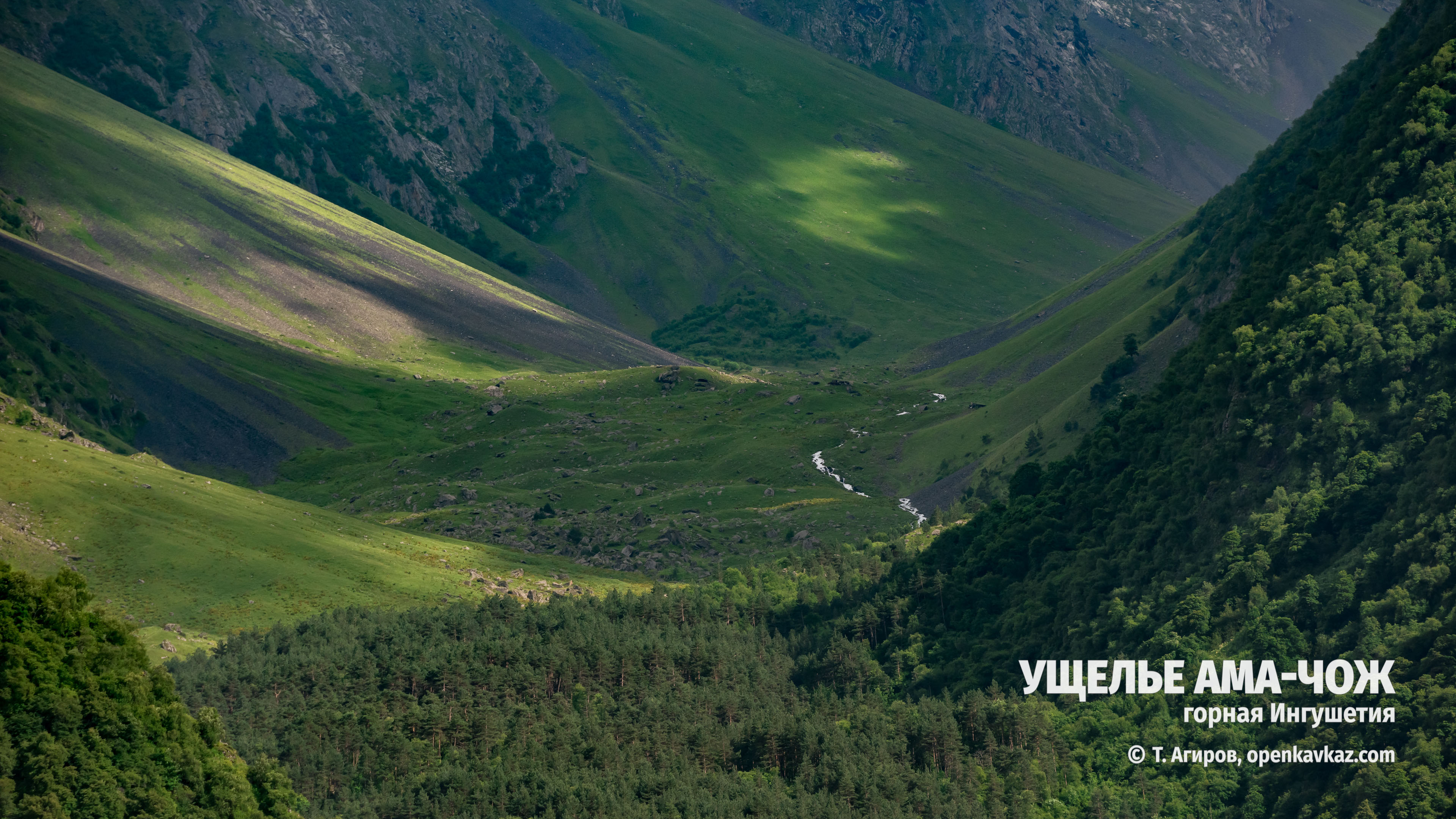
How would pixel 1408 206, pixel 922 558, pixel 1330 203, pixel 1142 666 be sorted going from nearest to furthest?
pixel 1142 666 → pixel 1408 206 → pixel 1330 203 → pixel 922 558

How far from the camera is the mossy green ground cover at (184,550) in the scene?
166m

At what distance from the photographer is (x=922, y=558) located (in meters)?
180

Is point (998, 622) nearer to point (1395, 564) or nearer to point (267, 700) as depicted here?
point (1395, 564)

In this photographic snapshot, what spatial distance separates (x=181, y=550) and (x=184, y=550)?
0.42 meters

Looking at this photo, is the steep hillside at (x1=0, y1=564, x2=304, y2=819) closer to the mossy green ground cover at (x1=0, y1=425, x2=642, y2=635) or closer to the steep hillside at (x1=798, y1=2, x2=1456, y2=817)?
the mossy green ground cover at (x1=0, y1=425, x2=642, y2=635)

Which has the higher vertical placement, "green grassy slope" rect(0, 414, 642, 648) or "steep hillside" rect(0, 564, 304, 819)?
"steep hillside" rect(0, 564, 304, 819)

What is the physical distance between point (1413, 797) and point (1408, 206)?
2578 inches

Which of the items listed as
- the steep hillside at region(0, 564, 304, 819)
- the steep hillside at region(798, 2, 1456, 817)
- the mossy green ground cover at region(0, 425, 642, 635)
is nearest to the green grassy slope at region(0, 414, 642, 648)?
the mossy green ground cover at region(0, 425, 642, 635)

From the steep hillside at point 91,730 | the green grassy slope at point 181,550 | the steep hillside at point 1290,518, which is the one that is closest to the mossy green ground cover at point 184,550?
the green grassy slope at point 181,550

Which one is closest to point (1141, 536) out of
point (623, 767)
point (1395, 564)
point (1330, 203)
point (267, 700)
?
point (1395, 564)

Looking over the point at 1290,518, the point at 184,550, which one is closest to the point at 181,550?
the point at 184,550

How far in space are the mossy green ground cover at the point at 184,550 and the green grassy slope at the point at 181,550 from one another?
0.54ft

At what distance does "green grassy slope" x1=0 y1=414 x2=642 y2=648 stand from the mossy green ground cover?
0.16 meters

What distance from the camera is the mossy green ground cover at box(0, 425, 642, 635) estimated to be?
165625mm
